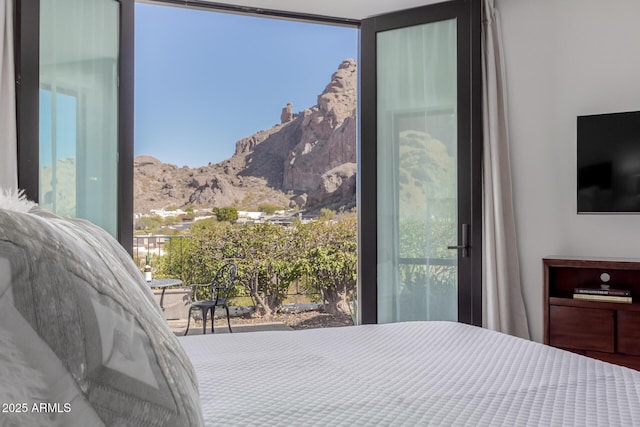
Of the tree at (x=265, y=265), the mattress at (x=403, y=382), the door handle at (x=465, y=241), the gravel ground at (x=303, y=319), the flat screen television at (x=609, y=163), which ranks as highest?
the flat screen television at (x=609, y=163)

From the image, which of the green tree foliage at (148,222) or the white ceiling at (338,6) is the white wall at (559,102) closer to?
the white ceiling at (338,6)

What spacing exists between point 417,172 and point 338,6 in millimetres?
1255

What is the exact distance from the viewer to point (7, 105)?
2523mm

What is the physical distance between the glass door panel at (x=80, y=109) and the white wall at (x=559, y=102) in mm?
2555

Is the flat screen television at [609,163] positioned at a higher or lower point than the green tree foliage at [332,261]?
higher

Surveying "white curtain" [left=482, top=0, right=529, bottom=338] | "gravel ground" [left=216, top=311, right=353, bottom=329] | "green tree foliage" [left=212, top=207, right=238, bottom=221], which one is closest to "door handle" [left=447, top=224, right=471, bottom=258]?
"white curtain" [left=482, top=0, right=529, bottom=338]

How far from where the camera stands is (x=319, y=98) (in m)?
A: 8.04

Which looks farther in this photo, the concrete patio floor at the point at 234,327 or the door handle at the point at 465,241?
the concrete patio floor at the point at 234,327

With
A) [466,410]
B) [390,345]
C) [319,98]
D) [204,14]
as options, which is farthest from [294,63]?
[466,410]

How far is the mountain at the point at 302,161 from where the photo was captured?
25.3 ft

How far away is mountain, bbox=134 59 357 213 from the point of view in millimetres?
7707

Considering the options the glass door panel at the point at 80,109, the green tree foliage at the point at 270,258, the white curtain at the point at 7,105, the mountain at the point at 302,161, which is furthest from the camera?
the mountain at the point at 302,161

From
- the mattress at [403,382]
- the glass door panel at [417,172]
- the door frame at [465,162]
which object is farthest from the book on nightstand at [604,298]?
the mattress at [403,382]

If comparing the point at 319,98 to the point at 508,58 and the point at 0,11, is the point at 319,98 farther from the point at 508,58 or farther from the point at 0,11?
the point at 0,11
